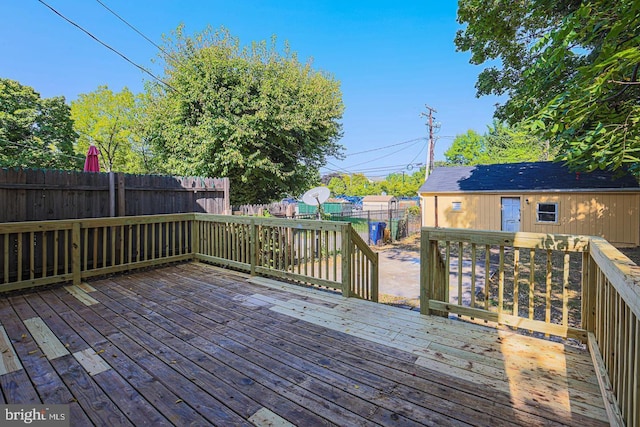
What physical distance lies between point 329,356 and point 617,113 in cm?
567

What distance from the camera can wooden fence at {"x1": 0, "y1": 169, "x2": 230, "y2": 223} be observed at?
398 centimetres

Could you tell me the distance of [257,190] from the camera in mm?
11625

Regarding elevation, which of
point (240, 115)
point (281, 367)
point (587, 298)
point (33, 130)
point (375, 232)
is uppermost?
point (33, 130)

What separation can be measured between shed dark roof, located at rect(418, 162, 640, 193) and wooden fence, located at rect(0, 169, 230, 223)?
39.0 feet

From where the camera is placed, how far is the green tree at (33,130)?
14.3m

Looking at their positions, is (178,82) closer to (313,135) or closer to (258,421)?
(313,135)

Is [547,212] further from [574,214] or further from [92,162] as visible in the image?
[92,162]

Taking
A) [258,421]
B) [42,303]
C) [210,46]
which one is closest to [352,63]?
[210,46]

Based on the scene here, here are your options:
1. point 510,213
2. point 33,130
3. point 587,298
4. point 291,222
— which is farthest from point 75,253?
point 33,130

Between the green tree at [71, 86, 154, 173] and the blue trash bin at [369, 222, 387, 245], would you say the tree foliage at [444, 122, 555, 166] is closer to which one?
the blue trash bin at [369, 222, 387, 245]

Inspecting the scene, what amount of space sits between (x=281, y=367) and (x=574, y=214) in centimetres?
1387

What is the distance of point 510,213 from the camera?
13039 millimetres

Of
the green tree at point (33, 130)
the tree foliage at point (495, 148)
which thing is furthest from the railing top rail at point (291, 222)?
the tree foliage at point (495, 148)

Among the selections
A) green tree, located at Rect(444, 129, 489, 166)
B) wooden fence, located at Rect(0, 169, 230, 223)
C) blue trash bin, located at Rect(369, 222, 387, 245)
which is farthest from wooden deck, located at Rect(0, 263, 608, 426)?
green tree, located at Rect(444, 129, 489, 166)
